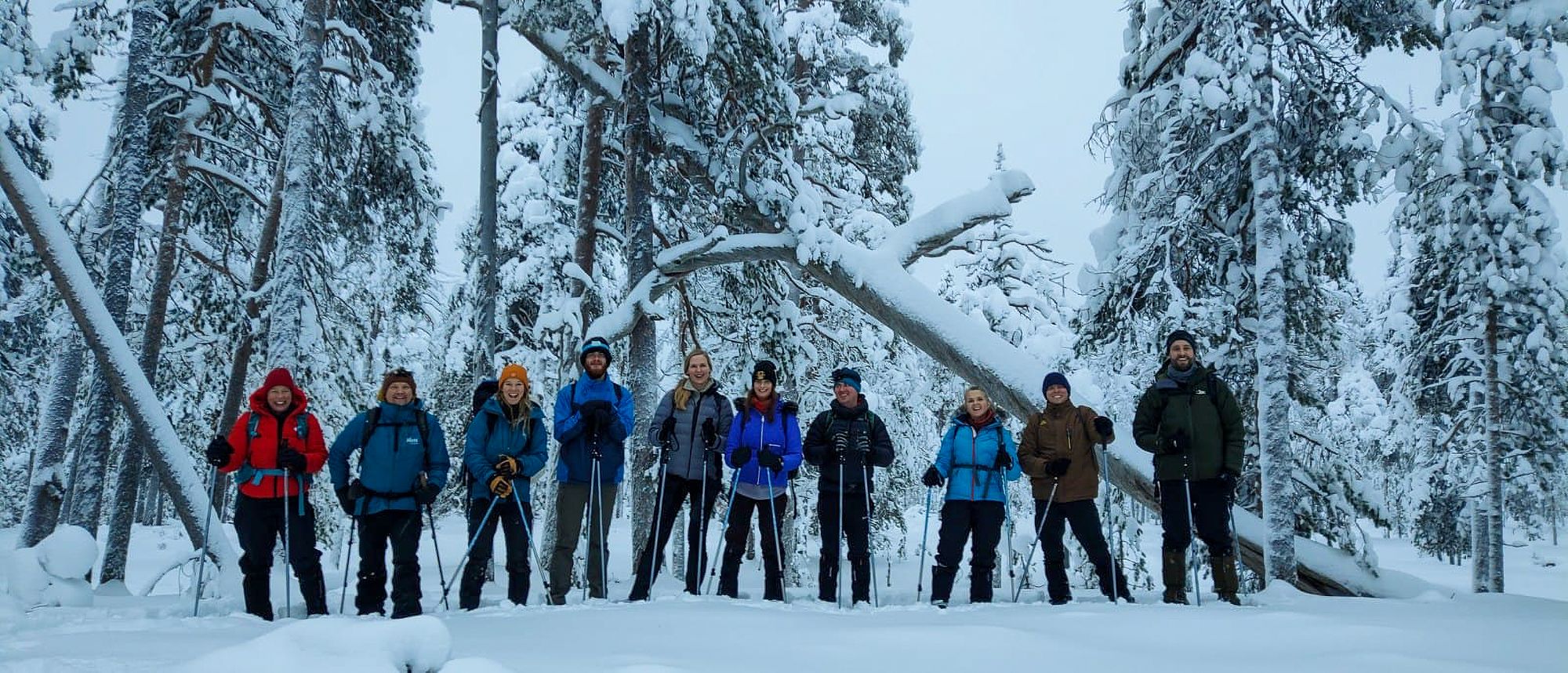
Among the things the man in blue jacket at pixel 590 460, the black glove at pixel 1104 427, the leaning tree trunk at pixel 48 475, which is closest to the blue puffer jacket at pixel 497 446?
the man in blue jacket at pixel 590 460

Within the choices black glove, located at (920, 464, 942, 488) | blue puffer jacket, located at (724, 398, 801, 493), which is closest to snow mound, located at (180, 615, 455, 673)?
blue puffer jacket, located at (724, 398, 801, 493)

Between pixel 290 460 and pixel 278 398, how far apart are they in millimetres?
540

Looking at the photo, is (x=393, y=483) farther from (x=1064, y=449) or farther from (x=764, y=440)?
(x=1064, y=449)

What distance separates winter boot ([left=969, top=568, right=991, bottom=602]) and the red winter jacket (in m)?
4.88

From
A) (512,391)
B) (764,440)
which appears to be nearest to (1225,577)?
(764,440)

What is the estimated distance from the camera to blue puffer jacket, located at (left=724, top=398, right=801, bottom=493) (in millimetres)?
7047

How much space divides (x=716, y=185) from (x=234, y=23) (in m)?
6.30

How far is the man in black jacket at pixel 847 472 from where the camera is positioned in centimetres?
692

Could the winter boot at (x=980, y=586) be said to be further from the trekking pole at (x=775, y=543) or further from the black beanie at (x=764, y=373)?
the black beanie at (x=764, y=373)

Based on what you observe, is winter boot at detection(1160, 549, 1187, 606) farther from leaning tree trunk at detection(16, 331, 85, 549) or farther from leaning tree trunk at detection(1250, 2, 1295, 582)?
leaning tree trunk at detection(16, 331, 85, 549)

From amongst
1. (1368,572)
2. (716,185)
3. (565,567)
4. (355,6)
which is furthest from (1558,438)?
(355,6)

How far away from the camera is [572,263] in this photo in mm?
10695

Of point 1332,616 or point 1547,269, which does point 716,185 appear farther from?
point 1547,269

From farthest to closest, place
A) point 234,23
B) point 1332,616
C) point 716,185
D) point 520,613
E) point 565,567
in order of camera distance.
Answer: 1. point 234,23
2. point 716,185
3. point 565,567
4. point 520,613
5. point 1332,616
